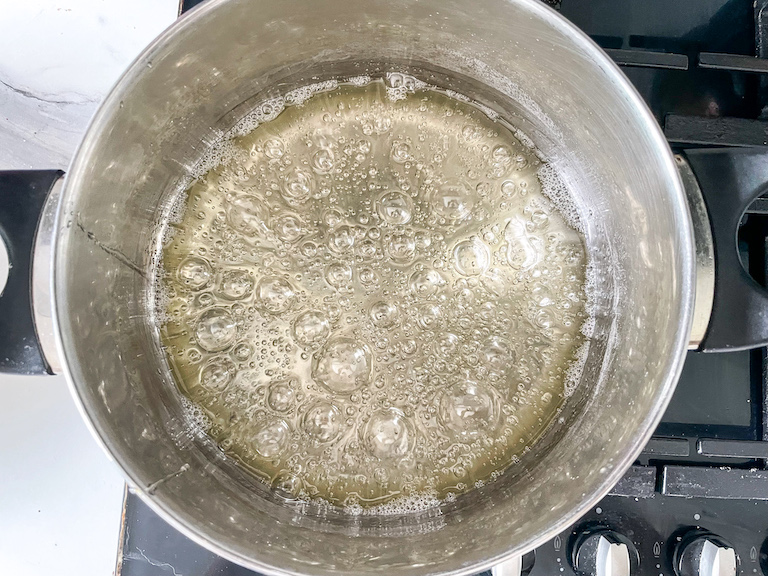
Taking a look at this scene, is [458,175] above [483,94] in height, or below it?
below

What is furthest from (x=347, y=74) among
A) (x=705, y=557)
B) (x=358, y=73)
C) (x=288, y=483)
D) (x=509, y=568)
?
(x=705, y=557)

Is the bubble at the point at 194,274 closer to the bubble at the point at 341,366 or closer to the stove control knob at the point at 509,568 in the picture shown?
the bubble at the point at 341,366

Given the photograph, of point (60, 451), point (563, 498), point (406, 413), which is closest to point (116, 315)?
point (60, 451)

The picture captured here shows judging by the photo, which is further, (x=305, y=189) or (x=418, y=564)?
(x=305, y=189)

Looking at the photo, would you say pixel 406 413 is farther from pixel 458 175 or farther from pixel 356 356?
pixel 458 175

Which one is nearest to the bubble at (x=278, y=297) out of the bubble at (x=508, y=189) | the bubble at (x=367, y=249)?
the bubble at (x=367, y=249)

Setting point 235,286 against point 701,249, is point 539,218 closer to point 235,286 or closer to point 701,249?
point 701,249
